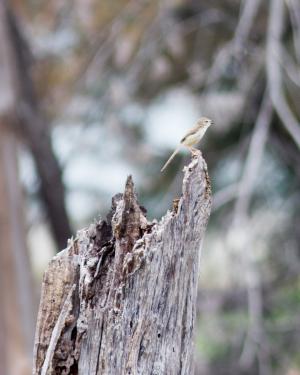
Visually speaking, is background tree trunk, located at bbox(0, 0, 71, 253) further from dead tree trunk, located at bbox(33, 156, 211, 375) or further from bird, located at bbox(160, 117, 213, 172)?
dead tree trunk, located at bbox(33, 156, 211, 375)

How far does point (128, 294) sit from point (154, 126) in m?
9.22

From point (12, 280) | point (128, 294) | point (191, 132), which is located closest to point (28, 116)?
point (12, 280)

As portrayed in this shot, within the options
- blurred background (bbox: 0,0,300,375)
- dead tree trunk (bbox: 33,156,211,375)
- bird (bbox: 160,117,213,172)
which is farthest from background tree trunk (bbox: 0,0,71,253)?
dead tree trunk (bbox: 33,156,211,375)

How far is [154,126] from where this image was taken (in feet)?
38.7

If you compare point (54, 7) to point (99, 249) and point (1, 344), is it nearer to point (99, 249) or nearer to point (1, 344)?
point (1, 344)

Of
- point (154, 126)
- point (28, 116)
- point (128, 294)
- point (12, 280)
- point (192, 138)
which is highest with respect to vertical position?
point (154, 126)

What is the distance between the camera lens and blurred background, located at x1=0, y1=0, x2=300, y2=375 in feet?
31.6

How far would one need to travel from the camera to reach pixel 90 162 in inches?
488

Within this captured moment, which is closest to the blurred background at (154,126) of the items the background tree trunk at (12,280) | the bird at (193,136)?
the background tree trunk at (12,280)

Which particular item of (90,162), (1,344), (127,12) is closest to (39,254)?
(90,162)

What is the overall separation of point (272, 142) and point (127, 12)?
7.16 ft

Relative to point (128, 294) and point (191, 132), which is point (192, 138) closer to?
point (191, 132)

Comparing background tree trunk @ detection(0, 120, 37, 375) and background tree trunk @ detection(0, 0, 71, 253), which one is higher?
background tree trunk @ detection(0, 0, 71, 253)

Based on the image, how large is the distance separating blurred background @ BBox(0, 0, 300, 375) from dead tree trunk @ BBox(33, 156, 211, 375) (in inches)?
228
